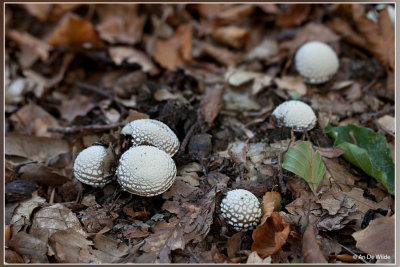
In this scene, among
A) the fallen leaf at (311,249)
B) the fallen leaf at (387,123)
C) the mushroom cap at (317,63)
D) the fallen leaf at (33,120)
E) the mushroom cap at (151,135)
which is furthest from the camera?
the mushroom cap at (317,63)

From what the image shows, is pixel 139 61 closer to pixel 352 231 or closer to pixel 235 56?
pixel 235 56

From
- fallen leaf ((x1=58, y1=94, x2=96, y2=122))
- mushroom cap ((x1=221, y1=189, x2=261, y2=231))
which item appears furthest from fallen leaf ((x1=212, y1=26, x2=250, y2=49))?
mushroom cap ((x1=221, y1=189, x2=261, y2=231))

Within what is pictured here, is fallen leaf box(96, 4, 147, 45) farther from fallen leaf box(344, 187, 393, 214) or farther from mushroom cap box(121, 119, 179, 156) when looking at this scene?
fallen leaf box(344, 187, 393, 214)

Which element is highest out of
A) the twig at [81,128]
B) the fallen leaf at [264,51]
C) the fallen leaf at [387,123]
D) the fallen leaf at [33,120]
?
the fallen leaf at [264,51]

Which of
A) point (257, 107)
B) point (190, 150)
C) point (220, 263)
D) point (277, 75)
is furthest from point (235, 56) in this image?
point (220, 263)

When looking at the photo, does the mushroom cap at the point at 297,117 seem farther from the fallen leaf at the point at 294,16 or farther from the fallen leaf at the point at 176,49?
the fallen leaf at the point at 294,16

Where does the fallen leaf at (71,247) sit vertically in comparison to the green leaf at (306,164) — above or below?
below

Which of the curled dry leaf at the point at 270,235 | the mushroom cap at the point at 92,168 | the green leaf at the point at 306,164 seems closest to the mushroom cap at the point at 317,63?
the green leaf at the point at 306,164
